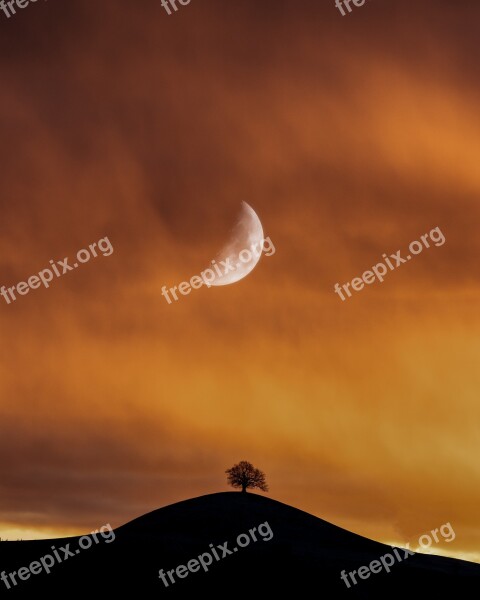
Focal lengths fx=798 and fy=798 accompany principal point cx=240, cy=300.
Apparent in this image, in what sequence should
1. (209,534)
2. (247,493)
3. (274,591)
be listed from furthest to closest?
1. (247,493)
2. (209,534)
3. (274,591)

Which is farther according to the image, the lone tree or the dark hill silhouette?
the lone tree

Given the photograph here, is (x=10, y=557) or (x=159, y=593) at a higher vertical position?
(x=10, y=557)

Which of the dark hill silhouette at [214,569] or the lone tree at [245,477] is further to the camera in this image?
the lone tree at [245,477]

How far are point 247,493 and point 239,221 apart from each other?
217 ft

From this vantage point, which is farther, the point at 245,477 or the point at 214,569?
the point at 245,477

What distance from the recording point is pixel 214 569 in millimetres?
84938

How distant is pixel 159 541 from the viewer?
93.5 m

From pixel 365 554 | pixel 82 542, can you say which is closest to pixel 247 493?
pixel 365 554

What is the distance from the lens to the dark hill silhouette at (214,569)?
7962 centimetres

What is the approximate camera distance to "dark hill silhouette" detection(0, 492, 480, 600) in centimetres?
7962

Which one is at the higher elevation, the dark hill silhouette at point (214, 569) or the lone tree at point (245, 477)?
the lone tree at point (245, 477)

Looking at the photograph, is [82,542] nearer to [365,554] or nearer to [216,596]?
[216,596]

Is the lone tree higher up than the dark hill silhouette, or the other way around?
the lone tree

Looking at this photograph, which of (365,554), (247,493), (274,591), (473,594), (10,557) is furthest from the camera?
(247,493)
